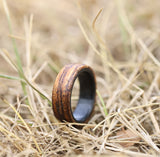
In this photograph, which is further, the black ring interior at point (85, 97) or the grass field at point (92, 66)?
the black ring interior at point (85, 97)

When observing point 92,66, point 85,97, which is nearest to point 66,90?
point 85,97

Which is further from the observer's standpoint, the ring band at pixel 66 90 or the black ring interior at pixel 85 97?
the black ring interior at pixel 85 97

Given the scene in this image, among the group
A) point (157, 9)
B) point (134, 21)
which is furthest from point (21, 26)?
point (157, 9)

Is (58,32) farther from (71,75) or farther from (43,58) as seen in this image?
(71,75)

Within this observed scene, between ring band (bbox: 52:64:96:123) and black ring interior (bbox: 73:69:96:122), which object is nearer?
ring band (bbox: 52:64:96:123)
